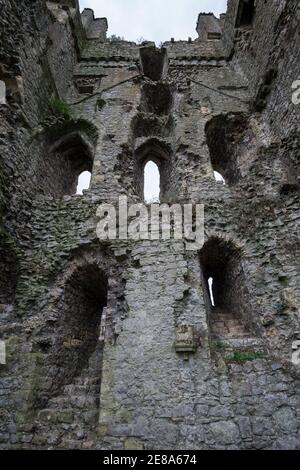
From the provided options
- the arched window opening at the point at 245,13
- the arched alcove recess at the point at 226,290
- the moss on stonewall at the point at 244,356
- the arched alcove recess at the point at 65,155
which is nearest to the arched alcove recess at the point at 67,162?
the arched alcove recess at the point at 65,155

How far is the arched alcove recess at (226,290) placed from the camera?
18.5ft

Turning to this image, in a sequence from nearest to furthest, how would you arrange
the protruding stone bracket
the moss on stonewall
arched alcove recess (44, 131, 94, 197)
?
the protruding stone bracket → the moss on stonewall → arched alcove recess (44, 131, 94, 197)

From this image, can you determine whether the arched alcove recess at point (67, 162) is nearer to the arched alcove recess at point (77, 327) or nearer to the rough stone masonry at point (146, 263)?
the rough stone masonry at point (146, 263)

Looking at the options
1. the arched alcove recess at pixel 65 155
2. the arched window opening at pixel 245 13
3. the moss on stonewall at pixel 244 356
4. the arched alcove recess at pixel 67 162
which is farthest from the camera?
the arched window opening at pixel 245 13

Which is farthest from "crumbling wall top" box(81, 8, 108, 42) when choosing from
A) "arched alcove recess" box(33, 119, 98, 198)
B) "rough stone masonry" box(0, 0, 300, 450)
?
"arched alcove recess" box(33, 119, 98, 198)

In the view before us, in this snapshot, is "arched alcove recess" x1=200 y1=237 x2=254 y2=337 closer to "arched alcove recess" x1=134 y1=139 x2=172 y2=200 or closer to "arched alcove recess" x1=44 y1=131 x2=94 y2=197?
"arched alcove recess" x1=134 y1=139 x2=172 y2=200

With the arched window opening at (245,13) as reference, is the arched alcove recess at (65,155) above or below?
below

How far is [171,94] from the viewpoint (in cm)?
1072

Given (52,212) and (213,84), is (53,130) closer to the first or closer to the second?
(52,212)

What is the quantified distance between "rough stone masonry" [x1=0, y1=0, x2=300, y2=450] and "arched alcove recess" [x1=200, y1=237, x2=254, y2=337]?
5 centimetres

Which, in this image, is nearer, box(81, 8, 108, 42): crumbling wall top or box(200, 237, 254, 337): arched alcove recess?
box(200, 237, 254, 337): arched alcove recess

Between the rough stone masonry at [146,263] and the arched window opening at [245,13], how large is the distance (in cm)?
74

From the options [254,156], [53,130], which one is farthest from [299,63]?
[53,130]

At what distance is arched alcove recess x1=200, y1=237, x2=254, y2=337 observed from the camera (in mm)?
5637
